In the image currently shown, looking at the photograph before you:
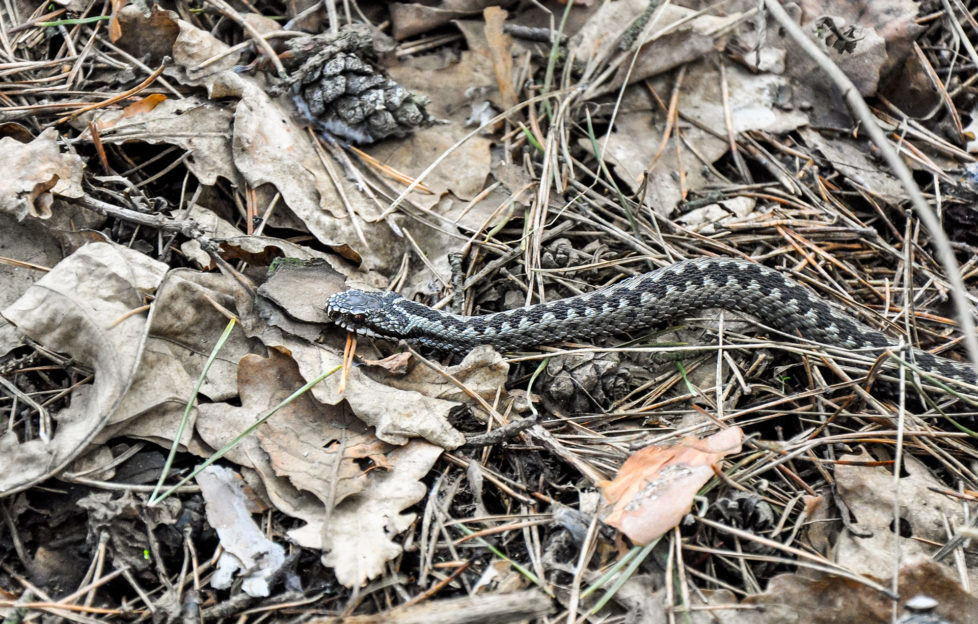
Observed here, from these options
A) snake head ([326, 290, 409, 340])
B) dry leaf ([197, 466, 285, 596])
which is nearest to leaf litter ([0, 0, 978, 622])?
dry leaf ([197, 466, 285, 596])

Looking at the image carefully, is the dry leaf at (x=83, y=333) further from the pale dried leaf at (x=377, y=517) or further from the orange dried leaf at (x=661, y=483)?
the orange dried leaf at (x=661, y=483)

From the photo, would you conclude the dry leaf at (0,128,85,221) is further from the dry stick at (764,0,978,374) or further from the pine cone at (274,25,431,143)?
the dry stick at (764,0,978,374)

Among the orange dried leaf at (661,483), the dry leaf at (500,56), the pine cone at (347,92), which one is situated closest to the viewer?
the orange dried leaf at (661,483)

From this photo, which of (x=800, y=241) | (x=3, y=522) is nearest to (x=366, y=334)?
(x=3, y=522)

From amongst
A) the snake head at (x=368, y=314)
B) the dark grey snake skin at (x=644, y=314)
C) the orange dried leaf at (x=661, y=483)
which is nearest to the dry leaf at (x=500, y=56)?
the dark grey snake skin at (x=644, y=314)

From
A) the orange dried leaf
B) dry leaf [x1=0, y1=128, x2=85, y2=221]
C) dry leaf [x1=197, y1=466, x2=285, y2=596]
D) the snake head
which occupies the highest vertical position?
dry leaf [x1=0, y1=128, x2=85, y2=221]

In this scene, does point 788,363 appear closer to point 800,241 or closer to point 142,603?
point 800,241
